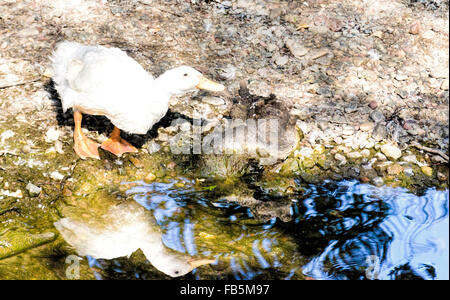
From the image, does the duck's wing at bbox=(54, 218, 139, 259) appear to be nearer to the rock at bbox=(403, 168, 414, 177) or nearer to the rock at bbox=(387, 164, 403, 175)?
the rock at bbox=(387, 164, 403, 175)

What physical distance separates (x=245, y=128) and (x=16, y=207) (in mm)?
2046

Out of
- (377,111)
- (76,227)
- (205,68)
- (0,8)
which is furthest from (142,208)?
(0,8)

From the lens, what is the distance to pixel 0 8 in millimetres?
6082

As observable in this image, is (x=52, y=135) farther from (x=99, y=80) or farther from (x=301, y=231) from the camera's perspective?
(x=301, y=231)

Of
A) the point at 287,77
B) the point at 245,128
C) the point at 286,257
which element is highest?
the point at 287,77

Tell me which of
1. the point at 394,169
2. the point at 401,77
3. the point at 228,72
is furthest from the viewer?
the point at 228,72

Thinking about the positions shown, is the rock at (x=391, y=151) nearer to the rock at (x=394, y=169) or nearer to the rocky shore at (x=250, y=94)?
the rocky shore at (x=250, y=94)

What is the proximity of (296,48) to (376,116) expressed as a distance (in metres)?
1.25

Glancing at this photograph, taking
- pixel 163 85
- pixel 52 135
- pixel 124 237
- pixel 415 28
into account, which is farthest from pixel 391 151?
pixel 52 135

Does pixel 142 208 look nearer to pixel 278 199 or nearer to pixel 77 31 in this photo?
pixel 278 199

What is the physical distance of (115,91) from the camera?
4152mm

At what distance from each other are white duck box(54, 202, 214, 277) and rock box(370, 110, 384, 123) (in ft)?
7.64

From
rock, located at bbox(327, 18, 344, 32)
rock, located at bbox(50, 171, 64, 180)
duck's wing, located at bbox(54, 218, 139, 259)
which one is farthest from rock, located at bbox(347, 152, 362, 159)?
rock, located at bbox(50, 171, 64, 180)

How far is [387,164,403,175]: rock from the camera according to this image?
4.59m
